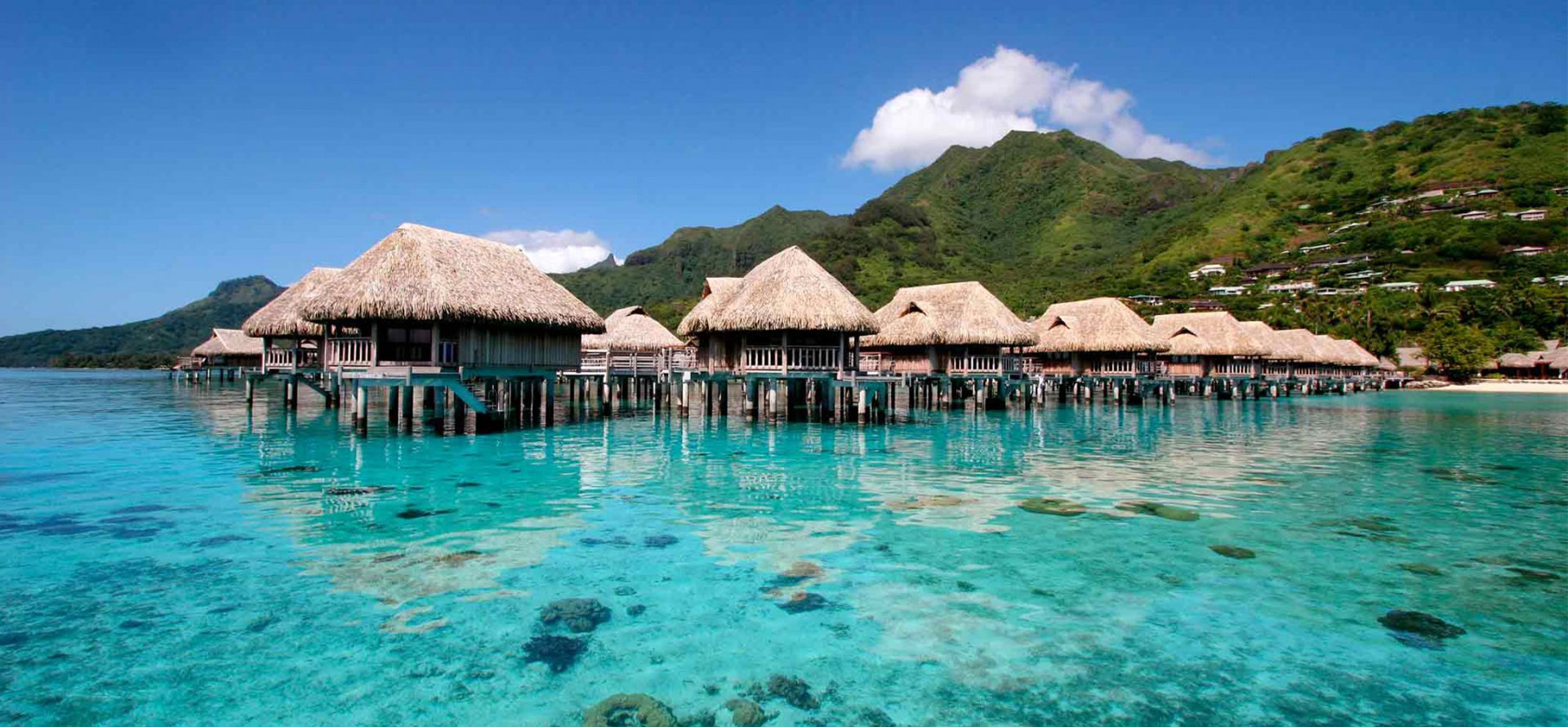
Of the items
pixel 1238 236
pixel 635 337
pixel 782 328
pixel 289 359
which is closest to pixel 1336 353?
pixel 1238 236

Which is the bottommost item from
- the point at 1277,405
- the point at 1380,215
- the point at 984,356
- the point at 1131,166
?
the point at 1277,405

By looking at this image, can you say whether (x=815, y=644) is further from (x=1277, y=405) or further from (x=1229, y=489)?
(x=1277, y=405)

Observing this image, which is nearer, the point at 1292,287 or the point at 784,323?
the point at 784,323

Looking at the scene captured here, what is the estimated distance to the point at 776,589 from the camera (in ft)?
24.4

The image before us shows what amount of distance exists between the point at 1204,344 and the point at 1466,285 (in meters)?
48.4

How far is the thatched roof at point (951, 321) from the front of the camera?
3005 centimetres

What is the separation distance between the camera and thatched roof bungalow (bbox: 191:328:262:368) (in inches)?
1930

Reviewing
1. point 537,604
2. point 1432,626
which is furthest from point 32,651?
point 1432,626

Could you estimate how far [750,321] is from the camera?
76.1ft

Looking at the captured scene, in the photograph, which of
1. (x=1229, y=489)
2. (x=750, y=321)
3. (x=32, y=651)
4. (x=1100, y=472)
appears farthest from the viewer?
(x=750, y=321)

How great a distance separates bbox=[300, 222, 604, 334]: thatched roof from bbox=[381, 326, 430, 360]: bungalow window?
8.49 ft

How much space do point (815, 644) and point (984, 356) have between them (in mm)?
26704

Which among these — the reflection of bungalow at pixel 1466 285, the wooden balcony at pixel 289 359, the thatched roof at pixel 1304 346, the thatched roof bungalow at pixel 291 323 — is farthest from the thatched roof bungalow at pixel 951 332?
the reflection of bungalow at pixel 1466 285

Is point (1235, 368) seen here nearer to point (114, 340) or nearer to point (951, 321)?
point (951, 321)
